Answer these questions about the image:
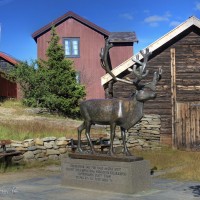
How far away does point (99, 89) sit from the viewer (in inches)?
1383

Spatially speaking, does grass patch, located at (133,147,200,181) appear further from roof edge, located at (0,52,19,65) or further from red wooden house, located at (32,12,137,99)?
roof edge, located at (0,52,19,65)

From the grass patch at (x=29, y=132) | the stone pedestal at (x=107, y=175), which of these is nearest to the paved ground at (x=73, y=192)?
the stone pedestal at (x=107, y=175)

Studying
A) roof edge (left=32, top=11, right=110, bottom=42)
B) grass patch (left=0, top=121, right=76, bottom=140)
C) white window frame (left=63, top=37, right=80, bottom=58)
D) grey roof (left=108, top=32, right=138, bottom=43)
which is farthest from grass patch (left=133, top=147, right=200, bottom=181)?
roof edge (left=32, top=11, right=110, bottom=42)

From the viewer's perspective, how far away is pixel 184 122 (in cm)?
1891

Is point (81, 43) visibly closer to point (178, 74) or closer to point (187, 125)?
point (178, 74)

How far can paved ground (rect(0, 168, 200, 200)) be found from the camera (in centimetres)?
842

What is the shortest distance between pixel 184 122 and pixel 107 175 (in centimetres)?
1028

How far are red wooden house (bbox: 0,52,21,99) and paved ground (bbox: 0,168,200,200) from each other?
2389 centimetres

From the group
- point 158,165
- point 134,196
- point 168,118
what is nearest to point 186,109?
point 168,118

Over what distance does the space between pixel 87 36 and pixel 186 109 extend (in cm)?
1756

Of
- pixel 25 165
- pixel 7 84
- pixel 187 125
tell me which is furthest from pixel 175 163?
pixel 7 84

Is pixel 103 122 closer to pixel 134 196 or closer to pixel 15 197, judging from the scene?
pixel 134 196

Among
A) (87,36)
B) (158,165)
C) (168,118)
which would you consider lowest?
(158,165)

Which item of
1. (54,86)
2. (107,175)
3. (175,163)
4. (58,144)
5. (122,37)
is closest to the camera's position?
(107,175)
